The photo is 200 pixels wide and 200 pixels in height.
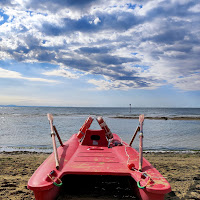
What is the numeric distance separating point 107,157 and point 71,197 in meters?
1.38

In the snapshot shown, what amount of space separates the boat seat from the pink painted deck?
0.58 ft

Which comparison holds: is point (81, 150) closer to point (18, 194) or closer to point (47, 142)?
point (18, 194)

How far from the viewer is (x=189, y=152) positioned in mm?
10875

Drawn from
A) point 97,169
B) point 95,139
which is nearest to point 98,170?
point 97,169

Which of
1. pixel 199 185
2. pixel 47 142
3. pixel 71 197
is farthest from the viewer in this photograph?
pixel 47 142

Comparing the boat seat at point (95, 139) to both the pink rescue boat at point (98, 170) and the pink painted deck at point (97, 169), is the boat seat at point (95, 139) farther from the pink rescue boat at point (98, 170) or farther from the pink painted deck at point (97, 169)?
the pink rescue boat at point (98, 170)

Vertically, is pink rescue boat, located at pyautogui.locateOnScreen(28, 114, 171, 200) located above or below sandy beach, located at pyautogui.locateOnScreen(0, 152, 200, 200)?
above

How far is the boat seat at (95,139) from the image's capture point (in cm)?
651

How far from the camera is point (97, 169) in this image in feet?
13.4

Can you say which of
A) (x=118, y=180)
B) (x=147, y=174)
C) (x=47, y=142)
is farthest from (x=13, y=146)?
(x=147, y=174)

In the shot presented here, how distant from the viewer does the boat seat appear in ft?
21.4

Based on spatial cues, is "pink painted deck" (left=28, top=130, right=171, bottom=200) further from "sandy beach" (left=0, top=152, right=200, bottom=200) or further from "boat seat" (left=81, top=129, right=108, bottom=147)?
"sandy beach" (left=0, top=152, right=200, bottom=200)

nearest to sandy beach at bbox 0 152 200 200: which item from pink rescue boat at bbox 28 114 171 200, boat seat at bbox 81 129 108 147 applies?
pink rescue boat at bbox 28 114 171 200

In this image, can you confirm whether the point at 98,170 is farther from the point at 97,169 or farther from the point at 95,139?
the point at 95,139
